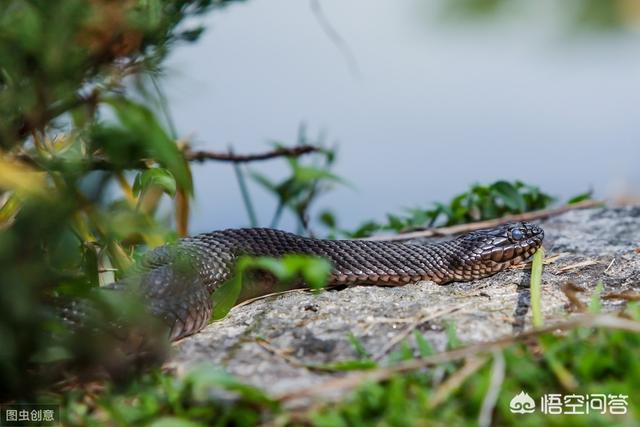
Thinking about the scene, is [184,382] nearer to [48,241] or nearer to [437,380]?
[48,241]

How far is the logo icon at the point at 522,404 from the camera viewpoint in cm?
226

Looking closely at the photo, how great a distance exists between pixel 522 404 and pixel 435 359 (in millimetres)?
300

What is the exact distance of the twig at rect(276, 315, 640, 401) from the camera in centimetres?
232

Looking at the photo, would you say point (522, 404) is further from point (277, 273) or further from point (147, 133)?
point (147, 133)

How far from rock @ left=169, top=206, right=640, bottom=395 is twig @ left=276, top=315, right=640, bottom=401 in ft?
0.40

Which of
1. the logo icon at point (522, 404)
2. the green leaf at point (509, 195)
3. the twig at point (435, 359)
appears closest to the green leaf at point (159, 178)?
the twig at point (435, 359)

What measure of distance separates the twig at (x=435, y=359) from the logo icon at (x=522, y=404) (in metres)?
0.19

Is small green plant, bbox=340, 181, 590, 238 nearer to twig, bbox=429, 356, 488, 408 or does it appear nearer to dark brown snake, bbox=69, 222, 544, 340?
dark brown snake, bbox=69, 222, 544, 340

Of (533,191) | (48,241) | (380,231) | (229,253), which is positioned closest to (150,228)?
(48,241)

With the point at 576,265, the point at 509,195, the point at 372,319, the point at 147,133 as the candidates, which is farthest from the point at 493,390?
the point at 509,195

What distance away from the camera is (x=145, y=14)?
2.88 m

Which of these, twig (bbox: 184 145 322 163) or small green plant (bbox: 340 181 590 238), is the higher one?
twig (bbox: 184 145 322 163)

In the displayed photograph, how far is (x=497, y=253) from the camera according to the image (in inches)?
177

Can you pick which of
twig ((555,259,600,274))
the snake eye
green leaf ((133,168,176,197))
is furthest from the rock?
green leaf ((133,168,176,197))
